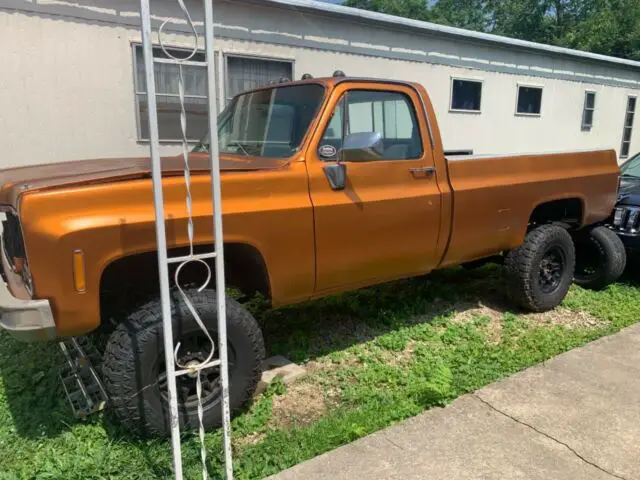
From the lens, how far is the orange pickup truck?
261 centimetres

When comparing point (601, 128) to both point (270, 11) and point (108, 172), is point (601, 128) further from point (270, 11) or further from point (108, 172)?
point (108, 172)

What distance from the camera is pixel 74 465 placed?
2.83 meters

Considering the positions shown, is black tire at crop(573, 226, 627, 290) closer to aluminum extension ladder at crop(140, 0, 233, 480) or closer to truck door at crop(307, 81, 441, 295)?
truck door at crop(307, 81, 441, 295)

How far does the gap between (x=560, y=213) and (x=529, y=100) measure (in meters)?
8.57

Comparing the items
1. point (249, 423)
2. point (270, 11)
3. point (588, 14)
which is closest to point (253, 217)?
point (249, 423)

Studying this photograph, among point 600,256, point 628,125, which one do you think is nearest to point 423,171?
point 600,256

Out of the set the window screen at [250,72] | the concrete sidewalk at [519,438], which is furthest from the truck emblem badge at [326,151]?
the window screen at [250,72]

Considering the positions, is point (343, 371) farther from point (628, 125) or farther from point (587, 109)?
point (628, 125)

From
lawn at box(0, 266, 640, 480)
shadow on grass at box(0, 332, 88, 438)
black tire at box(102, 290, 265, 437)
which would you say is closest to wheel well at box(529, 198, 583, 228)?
lawn at box(0, 266, 640, 480)

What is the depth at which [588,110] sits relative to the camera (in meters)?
14.6

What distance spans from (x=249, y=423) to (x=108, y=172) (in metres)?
1.69

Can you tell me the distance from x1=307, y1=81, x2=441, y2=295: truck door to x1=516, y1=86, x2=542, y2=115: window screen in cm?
968

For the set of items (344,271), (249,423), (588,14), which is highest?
(588,14)

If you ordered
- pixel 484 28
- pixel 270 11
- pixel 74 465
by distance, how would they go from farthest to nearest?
pixel 484 28 → pixel 270 11 → pixel 74 465
